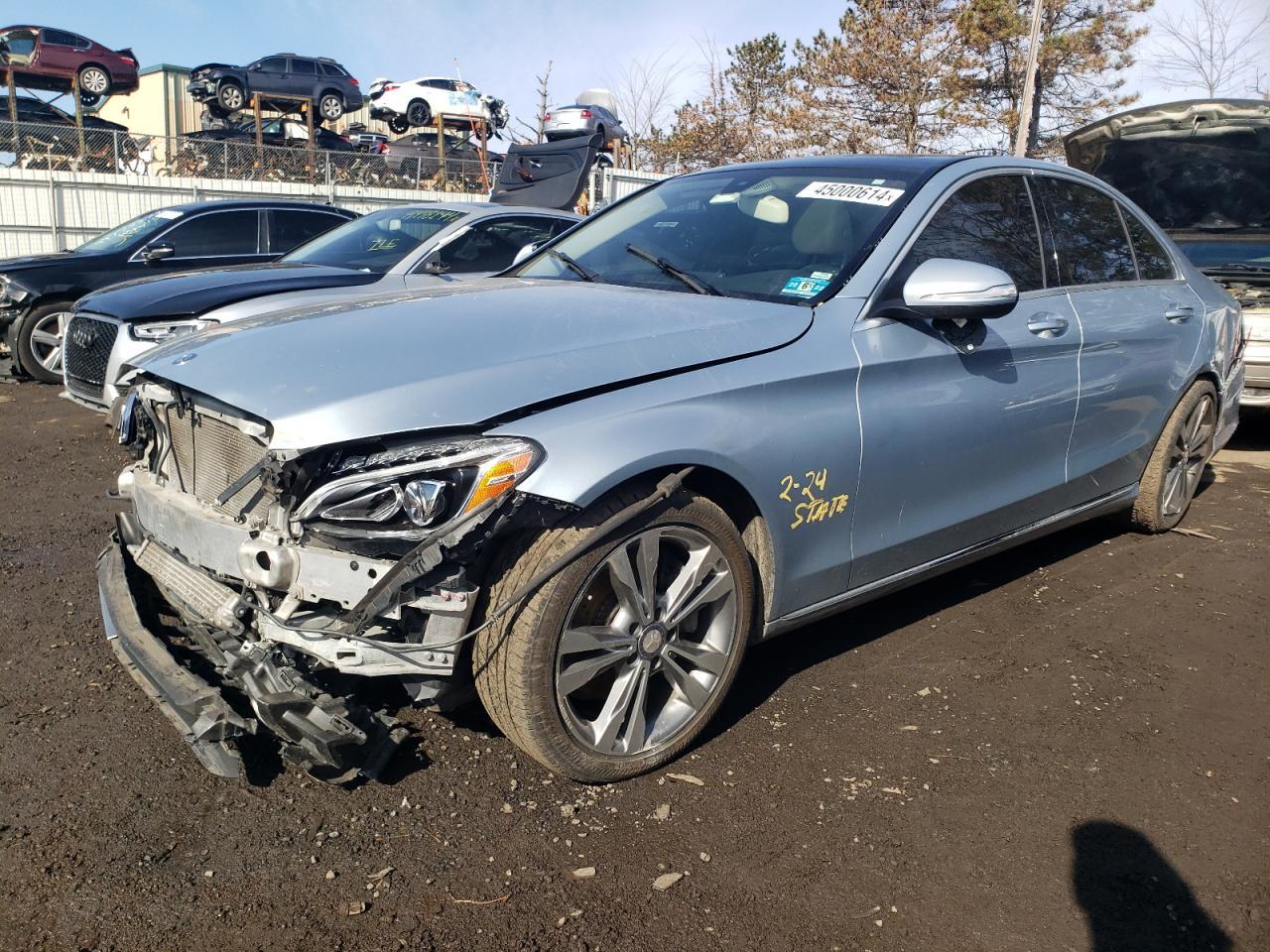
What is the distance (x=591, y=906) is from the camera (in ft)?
7.93

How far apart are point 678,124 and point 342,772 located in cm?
3386

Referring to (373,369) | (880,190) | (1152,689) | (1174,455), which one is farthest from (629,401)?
(1174,455)

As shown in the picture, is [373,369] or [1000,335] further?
[1000,335]

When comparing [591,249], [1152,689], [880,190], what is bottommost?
[1152,689]

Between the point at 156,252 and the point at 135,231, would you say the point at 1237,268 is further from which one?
the point at 135,231

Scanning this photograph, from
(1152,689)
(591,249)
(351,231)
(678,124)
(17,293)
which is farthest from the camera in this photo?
(678,124)

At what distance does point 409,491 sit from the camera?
95.8 inches

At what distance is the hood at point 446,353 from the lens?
2.47m

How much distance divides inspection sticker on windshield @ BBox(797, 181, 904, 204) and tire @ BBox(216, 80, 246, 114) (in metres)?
26.6

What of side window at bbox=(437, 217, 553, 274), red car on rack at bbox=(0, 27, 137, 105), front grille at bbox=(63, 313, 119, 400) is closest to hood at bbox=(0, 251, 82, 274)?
front grille at bbox=(63, 313, 119, 400)

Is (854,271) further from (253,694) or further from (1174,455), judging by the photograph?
(1174,455)

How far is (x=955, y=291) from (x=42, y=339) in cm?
852

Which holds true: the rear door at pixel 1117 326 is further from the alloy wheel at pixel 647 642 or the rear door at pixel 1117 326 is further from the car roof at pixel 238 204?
the car roof at pixel 238 204

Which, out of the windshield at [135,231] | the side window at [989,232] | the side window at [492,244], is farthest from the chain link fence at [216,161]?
the side window at [989,232]
